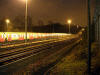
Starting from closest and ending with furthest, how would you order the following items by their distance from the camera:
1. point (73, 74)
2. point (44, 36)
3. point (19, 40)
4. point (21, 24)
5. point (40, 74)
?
point (73, 74)
point (40, 74)
point (19, 40)
point (44, 36)
point (21, 24)

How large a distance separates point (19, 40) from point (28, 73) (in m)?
23.2

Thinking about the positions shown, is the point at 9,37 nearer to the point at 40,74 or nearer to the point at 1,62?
the point at 1,62

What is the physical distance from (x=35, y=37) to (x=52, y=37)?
1266 centimetres

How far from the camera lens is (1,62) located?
32.3 feet

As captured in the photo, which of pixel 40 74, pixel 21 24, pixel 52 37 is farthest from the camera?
pixel 21 24

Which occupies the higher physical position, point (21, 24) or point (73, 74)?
point (21, 24)

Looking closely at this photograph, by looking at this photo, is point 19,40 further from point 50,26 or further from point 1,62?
point 50,26

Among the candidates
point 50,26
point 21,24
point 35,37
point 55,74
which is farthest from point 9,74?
point 50,26

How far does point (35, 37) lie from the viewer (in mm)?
37281

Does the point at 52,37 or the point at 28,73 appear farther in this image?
the point at 52,37

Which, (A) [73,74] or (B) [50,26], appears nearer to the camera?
(A) [73,74]

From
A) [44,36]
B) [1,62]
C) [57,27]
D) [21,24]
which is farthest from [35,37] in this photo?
[57,27]

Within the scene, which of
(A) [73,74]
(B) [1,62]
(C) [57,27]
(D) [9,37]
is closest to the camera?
(A) [73,74]

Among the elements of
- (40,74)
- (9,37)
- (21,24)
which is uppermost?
(21,24)
